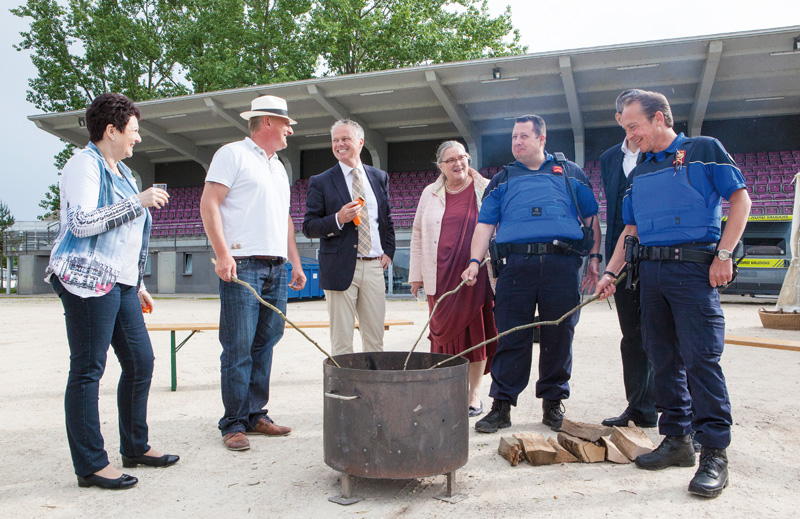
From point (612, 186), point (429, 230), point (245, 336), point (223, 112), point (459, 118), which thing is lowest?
point (245, 336)

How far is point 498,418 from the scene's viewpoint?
3605 mm

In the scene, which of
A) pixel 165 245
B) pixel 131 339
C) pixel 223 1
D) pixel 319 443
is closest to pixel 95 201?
pixel 131 339

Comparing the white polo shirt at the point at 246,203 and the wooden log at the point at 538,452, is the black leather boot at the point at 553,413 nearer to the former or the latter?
the wooden log at the point at 538,452

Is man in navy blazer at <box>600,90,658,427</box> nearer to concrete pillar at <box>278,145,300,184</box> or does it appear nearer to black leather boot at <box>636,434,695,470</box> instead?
black leather boot at <box>636,434,695,470</box>

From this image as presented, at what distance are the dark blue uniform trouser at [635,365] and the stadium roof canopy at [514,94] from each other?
570 inches

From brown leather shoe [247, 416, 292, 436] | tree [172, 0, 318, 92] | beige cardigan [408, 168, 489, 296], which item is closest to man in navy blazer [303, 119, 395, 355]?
beige cardigan [408, 168, 489, 296]

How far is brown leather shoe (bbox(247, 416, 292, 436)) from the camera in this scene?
11.5 ft

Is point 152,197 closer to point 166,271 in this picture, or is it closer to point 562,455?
point 562,455

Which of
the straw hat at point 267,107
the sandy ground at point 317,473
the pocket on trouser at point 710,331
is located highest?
the straw hat at point 267,107

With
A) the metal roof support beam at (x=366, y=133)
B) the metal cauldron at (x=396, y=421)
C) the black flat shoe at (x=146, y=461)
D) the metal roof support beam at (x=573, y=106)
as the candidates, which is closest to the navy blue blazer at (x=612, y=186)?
the metal cauldron at (x=396, y=421)

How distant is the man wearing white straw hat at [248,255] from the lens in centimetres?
327

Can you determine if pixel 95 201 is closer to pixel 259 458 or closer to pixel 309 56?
pixel 259 458

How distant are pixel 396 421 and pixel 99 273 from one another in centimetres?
147

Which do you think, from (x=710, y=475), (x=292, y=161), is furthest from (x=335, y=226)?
(x=292, y=161)
